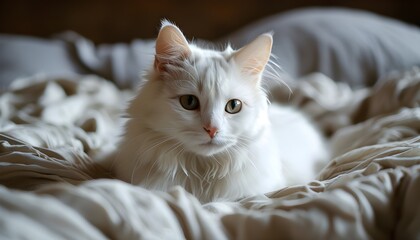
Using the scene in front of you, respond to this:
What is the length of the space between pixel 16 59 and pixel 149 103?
1804 millimetres

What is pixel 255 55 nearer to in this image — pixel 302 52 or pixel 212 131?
pixel 212 131

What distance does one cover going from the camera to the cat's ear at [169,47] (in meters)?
1.06

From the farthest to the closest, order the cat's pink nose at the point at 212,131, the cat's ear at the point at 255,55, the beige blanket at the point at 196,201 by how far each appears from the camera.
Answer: the cat's ear at the point at 255,55 → the cat's pink nose at the point at 212,131 → the beige blanket at the point at 196,201

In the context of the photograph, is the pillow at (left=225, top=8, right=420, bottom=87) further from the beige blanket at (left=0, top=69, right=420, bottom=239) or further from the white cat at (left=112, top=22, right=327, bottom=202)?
the white cat at (left=112, top=22, right=327, bottom=202)

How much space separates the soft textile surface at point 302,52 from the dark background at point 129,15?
56cm

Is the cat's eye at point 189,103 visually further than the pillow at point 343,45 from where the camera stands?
No

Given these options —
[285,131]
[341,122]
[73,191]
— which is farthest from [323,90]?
[73,191]

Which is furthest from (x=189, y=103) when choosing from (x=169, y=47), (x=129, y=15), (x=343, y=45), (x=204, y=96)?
(x=129, y=15)

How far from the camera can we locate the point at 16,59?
2.52 m

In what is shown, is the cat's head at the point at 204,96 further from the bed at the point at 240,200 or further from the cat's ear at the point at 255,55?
the bed at the point at 240,200

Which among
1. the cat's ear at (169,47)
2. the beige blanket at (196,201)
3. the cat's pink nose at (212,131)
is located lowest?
the beige blanket at (196,201)

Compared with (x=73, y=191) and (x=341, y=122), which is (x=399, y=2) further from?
(x=73, y=191)

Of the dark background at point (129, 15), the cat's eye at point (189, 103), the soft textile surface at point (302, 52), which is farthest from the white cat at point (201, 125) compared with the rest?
the dark background at point (129, 15)

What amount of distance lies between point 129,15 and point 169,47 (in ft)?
8.26
